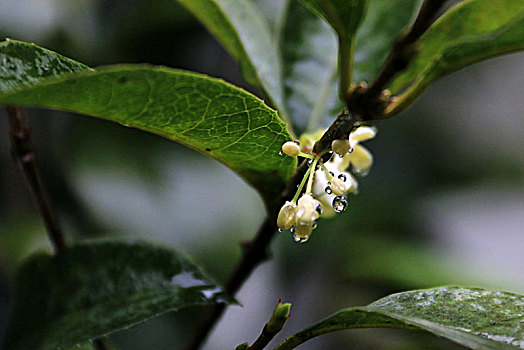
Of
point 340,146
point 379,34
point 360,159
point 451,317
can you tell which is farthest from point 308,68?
point 451,317

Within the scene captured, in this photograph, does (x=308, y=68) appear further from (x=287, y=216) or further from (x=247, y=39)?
(x=287, y=216)

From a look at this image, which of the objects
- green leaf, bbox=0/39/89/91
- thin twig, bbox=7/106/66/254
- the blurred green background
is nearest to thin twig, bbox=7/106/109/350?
thin twig, bbox=7/106/66/254

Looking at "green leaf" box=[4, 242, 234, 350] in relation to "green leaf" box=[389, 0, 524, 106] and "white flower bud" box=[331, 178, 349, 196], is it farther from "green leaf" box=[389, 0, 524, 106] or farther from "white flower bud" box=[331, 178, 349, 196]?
"green leaf" box=[389, 0, 524, 106]

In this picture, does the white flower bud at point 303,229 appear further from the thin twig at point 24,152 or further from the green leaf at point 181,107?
the thin twig at point 24,152

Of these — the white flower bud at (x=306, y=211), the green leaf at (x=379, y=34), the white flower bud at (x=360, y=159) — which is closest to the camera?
the white flower bud at (x=306, y=211)

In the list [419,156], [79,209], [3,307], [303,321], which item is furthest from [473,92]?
[3,307]

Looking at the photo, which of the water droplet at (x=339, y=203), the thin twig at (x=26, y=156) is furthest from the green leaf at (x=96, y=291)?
the water droplet at (x=339, y=203)

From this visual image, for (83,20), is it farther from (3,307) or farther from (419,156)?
(419,156)
